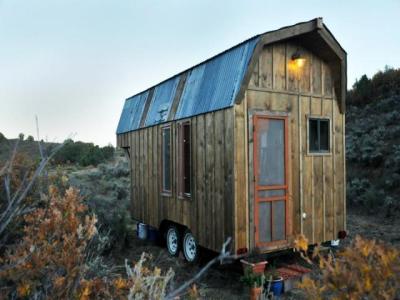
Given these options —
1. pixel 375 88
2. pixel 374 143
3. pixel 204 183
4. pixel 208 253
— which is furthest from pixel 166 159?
pixel 375 88

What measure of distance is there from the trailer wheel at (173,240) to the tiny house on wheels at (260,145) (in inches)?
1.4


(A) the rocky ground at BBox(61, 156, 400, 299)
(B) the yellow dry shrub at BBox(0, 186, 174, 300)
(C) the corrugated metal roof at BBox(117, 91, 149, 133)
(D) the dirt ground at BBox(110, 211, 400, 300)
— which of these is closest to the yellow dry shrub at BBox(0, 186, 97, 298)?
(B) the yellow dry shrub at BBox(0, 186, 174, 300)

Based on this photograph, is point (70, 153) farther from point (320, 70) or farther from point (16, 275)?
point (16, 275)

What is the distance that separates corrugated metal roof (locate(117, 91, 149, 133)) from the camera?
8996mm

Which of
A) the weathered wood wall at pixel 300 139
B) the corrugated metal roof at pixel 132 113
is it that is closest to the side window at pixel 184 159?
the weathered wood wall at pixel 300 139

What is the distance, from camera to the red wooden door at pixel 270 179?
5441mm

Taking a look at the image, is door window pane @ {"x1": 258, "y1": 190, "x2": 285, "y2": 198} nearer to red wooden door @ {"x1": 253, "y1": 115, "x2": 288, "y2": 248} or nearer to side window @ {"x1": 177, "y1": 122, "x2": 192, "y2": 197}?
red wooden door @ {"x1": 253, "y1": 115, "x2": 288, "y2": 248}

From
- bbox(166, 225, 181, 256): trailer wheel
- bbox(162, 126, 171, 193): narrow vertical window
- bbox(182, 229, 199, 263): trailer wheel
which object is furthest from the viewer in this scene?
bbox(162, 126, 171, 193): narrow vertical window

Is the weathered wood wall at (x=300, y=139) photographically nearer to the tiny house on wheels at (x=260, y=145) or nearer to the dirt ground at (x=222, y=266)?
the tiny house on wheels at (x=260, y=145)

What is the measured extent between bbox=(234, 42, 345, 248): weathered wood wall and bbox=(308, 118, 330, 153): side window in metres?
0.11

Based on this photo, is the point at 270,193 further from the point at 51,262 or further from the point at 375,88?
the point at 375,88

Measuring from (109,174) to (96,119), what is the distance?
6300 millimetres

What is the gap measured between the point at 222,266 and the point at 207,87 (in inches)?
139

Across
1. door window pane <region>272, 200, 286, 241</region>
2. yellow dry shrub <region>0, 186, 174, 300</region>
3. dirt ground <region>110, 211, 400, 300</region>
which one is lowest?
dirt ground <region>110, 211, 400, 300</region>
